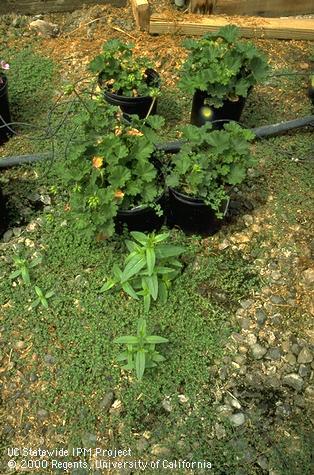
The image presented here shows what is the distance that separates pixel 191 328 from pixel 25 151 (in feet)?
6.12

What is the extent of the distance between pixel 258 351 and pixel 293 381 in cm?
23

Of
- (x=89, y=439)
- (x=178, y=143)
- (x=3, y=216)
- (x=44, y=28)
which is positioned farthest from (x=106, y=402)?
(x=44, y=28)

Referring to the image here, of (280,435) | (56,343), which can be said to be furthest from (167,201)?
(280,435)

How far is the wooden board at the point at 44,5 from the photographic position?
4.52 m

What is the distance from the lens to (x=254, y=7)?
446 centimetres

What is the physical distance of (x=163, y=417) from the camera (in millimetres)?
2256

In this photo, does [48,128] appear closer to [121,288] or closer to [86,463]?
[121,288]

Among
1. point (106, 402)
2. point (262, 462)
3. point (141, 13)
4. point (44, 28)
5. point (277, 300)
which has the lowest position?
point (262, 462)

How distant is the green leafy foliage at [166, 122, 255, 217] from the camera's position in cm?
263

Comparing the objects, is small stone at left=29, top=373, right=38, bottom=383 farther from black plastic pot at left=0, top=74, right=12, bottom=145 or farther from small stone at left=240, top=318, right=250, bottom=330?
black plastic pot at left=0, top=74, right=12, bottom=145

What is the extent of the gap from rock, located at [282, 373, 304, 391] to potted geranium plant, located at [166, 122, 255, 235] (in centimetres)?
94

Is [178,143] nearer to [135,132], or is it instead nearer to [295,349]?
[135,132]


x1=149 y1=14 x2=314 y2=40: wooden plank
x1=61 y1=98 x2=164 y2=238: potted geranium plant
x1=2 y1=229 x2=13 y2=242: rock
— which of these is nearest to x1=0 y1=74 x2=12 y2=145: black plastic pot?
x1=2 y1=229 x2=13 y2=242: rock

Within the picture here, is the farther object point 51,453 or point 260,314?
point 260,314
